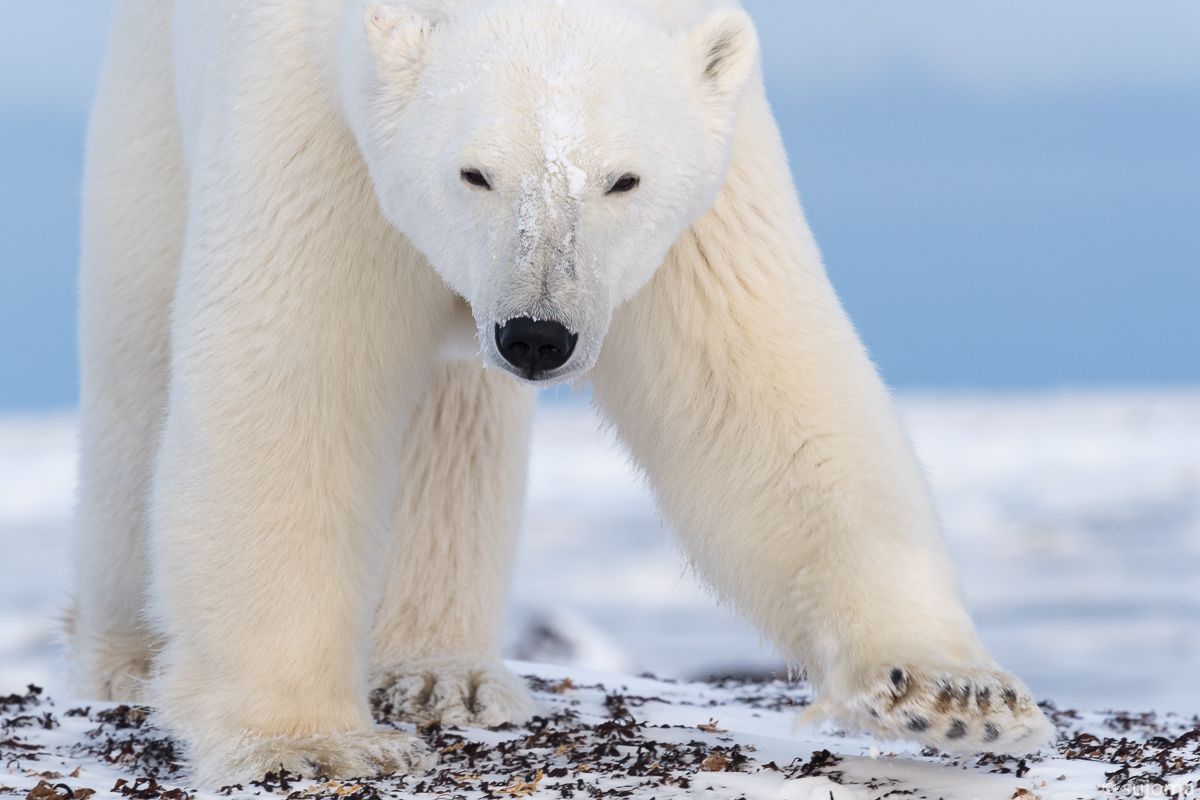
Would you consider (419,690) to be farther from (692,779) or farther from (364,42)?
(364,42)

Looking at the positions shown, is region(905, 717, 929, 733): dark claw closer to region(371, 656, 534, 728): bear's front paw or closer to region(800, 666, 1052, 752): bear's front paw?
region(800, 666, 1052, 752): bear's front paw

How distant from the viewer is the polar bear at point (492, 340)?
246 centimetres

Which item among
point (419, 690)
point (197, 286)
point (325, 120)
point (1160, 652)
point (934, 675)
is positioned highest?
point (1160, 652)

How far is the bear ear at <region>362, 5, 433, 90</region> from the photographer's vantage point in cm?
263

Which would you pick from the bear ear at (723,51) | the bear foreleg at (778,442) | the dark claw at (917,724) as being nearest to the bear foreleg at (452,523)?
the bear foreleg at (778,442)

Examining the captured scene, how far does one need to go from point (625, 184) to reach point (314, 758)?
54.8 inches

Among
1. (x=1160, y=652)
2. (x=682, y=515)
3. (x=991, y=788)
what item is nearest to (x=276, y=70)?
(x=682, y=515)

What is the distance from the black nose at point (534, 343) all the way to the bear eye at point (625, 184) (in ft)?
1.03

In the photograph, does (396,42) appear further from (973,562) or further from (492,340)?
(973,562)

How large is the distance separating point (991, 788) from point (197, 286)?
2042 millimetres

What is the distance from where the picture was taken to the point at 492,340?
238 cm

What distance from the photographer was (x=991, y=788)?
2.58m

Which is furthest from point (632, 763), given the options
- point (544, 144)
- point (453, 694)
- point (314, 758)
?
point (544, 144)

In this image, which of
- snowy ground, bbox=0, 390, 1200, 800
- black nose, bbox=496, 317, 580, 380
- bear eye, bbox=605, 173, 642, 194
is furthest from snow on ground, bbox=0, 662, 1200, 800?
bear eye, bbox=605, 173, 642, 194
